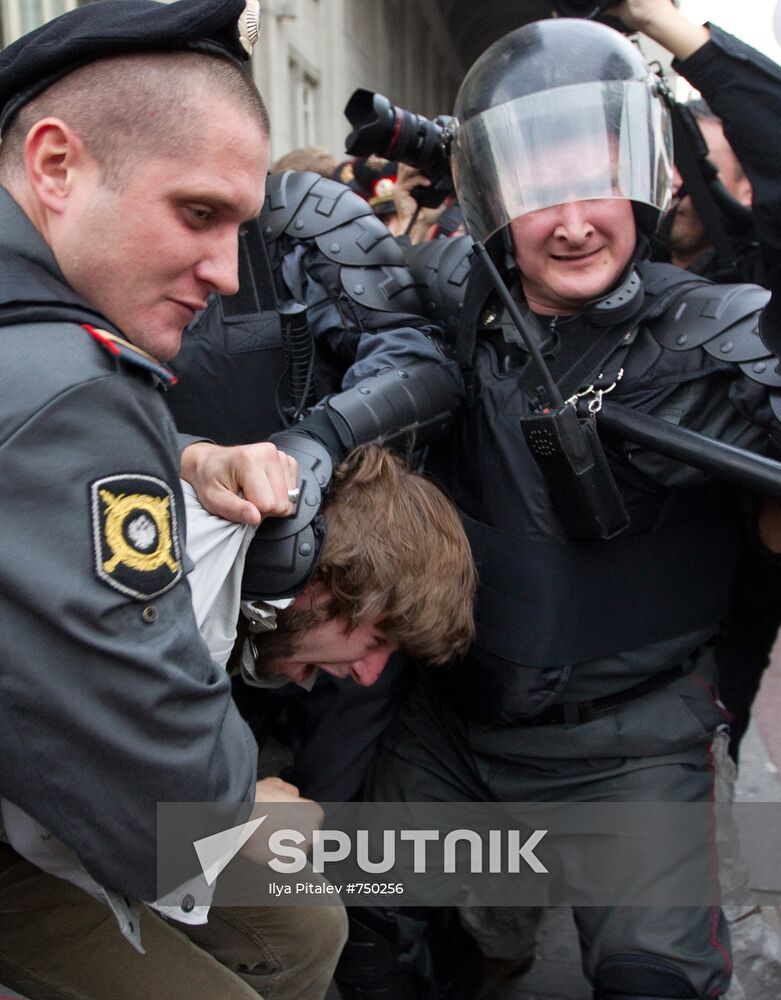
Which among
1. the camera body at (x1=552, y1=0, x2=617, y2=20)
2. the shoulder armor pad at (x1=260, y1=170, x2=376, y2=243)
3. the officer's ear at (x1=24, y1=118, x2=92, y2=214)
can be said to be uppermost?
the camera body at (x1=552, y1=0, x2=617, y2=20)

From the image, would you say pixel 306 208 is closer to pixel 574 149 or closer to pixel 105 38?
pixel 574 149

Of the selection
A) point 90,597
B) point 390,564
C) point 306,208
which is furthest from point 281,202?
point 90,597

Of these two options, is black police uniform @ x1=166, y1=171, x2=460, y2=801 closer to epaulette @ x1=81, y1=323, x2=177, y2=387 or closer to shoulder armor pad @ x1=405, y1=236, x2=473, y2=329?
shoulder armor pad @ x1=405, y1=236, x2=473, y2=329

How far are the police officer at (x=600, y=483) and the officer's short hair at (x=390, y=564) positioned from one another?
0.46 feet

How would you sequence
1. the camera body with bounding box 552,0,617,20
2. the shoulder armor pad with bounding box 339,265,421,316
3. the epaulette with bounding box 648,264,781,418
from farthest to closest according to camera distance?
the shoulder armor pad with bounding box 339,265,421,316, the camera body with bounding box 552,0,617,20, the epaulette with bounding box 648,264,781,418

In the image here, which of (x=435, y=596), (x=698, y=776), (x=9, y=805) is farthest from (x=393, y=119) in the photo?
(x=9, y=805)

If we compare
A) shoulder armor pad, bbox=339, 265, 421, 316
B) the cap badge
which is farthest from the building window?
the cap badge

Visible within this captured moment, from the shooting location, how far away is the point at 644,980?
171cm

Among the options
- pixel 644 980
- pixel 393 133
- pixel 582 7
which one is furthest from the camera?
pixel 393 133

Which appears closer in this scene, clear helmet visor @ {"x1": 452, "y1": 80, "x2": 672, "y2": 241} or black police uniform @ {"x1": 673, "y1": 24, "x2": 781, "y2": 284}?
black police uniform @ {"x1": 673, "y1": 24, "x2": 781, "y2": 284}

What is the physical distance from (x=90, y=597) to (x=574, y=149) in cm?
126

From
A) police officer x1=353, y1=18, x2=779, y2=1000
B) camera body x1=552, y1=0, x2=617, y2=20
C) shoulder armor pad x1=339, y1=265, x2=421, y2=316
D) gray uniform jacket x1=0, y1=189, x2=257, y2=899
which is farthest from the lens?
shoulder armor pad x1=339, y1=265, x2=421, y2=316

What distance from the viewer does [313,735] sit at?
2.23 meters

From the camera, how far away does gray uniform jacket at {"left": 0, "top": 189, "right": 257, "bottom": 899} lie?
0.97m
